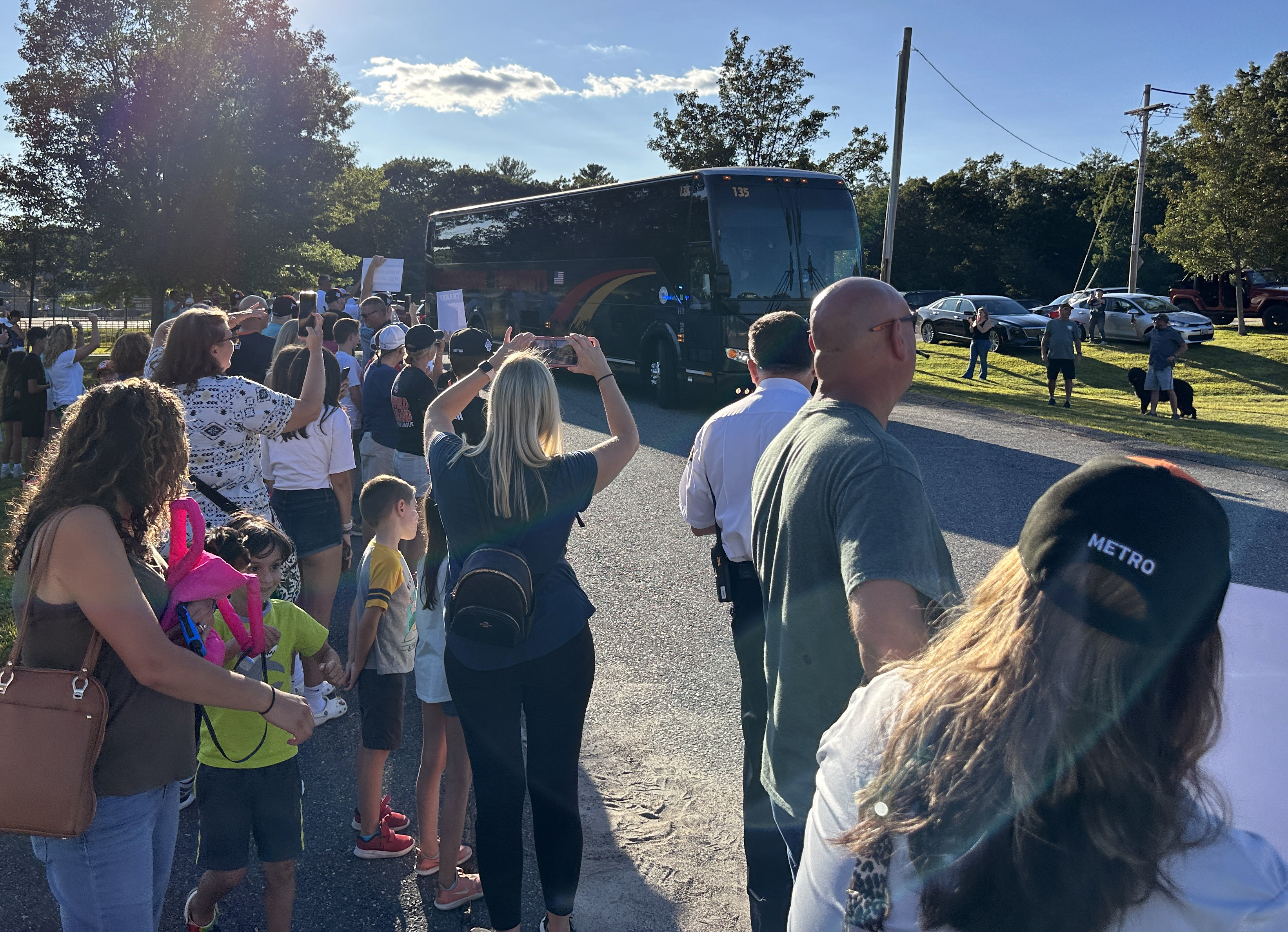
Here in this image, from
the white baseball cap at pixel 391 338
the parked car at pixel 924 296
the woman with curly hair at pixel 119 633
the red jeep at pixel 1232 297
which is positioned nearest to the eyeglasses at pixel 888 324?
the woman with curly hair at pixel 119 633

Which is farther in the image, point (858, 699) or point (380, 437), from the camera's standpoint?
point (380, 437)

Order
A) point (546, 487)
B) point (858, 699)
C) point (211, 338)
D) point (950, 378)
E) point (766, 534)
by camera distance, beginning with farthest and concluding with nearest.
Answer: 1. point (950, 378)
2. point (211, 338)
3. point (546, 487)
4. point (766, 534)
5. point (858, 699)

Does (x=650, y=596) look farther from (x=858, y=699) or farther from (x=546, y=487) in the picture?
(x=858, y=699)

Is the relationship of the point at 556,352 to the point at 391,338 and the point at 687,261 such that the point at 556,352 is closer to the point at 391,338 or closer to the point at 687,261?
the point at 391,338

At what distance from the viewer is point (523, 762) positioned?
9.27 ft

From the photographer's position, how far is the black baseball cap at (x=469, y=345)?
431cm

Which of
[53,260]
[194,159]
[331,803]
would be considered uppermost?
[194,159]

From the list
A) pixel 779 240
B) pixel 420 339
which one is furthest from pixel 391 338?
pixel 779 240

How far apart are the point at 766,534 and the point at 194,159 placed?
32.6 m

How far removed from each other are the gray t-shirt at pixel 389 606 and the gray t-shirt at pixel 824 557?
179 centimetres

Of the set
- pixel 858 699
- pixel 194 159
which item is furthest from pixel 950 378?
pixel 194 159

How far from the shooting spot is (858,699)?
1.28 metres

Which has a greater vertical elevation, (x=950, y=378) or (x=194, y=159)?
(x=194, y=159)

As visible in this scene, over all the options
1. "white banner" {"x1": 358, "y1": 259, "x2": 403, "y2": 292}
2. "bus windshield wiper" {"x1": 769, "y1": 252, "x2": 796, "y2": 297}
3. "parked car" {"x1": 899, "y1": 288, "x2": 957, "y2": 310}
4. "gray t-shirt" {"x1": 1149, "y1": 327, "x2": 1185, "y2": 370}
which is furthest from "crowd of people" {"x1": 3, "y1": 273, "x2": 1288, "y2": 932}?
"parked car" {"x1": 899, "y1": 288, "x2": 957, "y2": 310}
